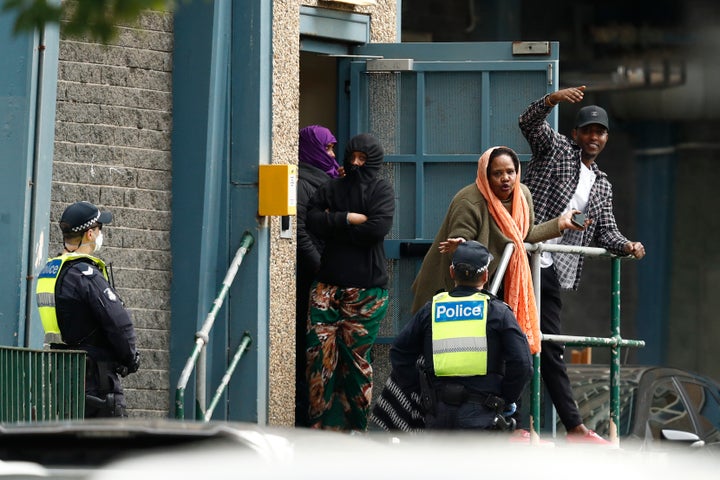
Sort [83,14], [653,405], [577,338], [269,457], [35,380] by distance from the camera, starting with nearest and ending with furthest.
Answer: [269,457] < [83,14] < [35,380] < [577,338] < [653,405]

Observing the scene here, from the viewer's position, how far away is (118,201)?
9.86 metres

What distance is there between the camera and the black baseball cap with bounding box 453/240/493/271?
8414 mm

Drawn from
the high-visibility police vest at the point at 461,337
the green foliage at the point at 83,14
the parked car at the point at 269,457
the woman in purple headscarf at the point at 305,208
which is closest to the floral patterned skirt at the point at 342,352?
the woman in purple headscarf at the point at 305,208

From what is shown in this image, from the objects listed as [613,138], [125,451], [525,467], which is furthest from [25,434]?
[613,138]

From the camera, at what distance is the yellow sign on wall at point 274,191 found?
1001cm

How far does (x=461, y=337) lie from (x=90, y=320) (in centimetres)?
171

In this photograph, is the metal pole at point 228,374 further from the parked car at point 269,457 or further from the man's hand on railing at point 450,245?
the parked car at point 269,457

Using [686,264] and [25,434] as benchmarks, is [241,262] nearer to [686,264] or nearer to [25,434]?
[25,434]

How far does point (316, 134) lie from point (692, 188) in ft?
39.5

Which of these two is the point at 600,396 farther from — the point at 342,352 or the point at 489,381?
the point at 489,381

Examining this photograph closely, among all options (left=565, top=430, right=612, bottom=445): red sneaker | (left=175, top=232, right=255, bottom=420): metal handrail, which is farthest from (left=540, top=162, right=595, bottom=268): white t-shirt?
(left=175, top=232, right=255, bottom=420): metal handrail

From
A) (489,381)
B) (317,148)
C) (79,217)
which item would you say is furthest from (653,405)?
(79,217)

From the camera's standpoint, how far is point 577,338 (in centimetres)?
977

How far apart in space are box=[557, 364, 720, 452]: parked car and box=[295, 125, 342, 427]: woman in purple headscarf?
169 centimetres
